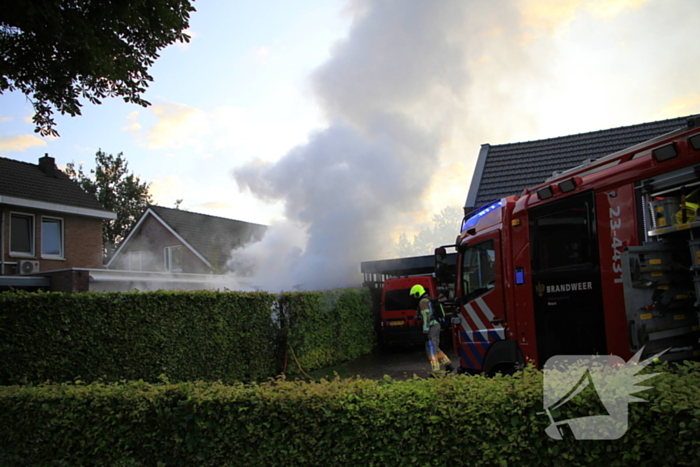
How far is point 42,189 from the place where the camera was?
71.4ft

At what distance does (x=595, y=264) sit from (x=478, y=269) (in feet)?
7.76

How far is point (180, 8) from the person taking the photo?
8.43 m

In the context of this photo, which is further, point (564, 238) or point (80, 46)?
point (80, 46)

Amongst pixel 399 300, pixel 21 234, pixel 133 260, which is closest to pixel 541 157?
pixel 399 300

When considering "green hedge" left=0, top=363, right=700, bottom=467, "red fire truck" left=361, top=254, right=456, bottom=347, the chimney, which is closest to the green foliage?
"red fire truck" left=361, top=254, right=456, bottom=347

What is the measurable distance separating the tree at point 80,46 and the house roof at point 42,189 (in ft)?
40.7

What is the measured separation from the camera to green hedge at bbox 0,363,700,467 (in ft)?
10.5

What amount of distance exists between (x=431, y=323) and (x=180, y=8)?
776cm

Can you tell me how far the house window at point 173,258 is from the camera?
1068 inches

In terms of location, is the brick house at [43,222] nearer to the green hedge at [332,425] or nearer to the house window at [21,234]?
the house window at [21,234]

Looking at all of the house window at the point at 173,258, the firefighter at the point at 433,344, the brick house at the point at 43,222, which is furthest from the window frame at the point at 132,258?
the firefighter at the point at 433,344

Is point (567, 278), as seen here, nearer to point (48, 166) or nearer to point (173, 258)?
point (48, 166)

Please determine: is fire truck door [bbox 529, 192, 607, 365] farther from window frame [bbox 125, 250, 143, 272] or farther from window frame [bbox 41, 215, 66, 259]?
window frame [bbox 125, 250, 143, 272]

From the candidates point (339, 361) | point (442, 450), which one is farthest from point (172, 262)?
point (442, 450)
